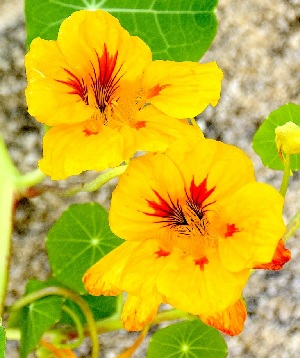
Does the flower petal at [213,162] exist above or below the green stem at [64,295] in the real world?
above

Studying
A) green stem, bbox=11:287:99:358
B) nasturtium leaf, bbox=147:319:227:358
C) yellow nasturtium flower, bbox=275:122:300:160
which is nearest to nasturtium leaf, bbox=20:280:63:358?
green stem, bbox=11:287:99:358

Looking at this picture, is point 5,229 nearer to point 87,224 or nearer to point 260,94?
point 87,224

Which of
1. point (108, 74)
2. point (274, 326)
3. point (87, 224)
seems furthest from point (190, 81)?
point (274, 326)

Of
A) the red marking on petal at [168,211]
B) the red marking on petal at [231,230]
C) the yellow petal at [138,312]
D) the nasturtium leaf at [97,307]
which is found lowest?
the nasturtium leaf at [97,307]

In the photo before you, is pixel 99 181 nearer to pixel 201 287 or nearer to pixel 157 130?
pixel 157 130

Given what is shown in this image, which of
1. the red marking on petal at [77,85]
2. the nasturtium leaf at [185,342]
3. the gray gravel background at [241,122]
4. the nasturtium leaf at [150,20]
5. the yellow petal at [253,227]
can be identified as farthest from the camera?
the gray gravel background at [241,122]

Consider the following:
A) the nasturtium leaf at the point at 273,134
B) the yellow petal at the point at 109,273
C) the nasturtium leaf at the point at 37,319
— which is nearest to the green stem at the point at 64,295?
the nasturtium leaf at the point at 37,319

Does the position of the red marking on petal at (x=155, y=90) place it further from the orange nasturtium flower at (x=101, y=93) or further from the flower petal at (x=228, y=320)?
the flower petal at (x=228, y=320)
